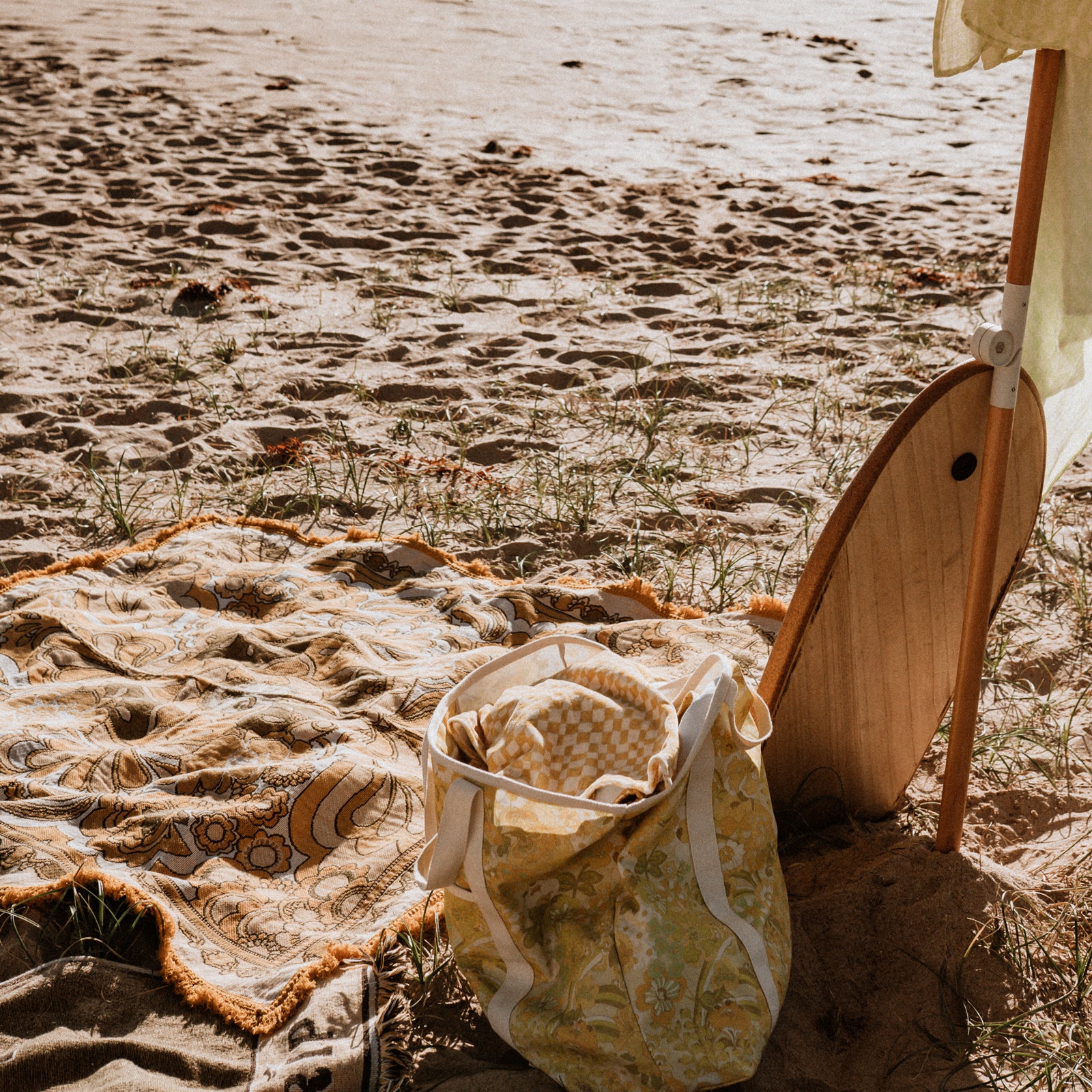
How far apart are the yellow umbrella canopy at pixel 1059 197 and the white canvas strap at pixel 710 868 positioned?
3.03 ft

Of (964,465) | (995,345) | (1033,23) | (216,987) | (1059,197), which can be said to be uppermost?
(1033,23)

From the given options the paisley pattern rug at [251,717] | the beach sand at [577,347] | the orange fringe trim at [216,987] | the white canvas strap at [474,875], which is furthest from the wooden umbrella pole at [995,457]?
the orange fringe trim at [216,987]

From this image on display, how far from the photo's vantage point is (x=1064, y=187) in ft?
5.65

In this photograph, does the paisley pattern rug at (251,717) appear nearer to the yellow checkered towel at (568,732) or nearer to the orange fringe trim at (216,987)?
the orange fringe trim at (216,987)

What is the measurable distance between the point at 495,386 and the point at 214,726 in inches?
79.1


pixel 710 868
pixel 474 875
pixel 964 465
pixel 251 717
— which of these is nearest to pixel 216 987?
pixel 474 875

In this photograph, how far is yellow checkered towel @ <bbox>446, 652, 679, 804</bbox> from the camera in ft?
5.11

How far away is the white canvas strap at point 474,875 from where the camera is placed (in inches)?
58.1

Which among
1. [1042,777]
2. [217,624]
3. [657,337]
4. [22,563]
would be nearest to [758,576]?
[1042,777]

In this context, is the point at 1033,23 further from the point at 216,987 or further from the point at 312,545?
the point at 312,545

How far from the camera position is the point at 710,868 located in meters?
1.55

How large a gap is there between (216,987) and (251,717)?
664 mm

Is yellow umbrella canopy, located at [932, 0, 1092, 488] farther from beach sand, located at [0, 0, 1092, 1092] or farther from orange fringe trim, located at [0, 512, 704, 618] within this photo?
orange fringe trim, located at [0, 512, 704, 618]

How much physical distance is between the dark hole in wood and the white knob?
16cm
